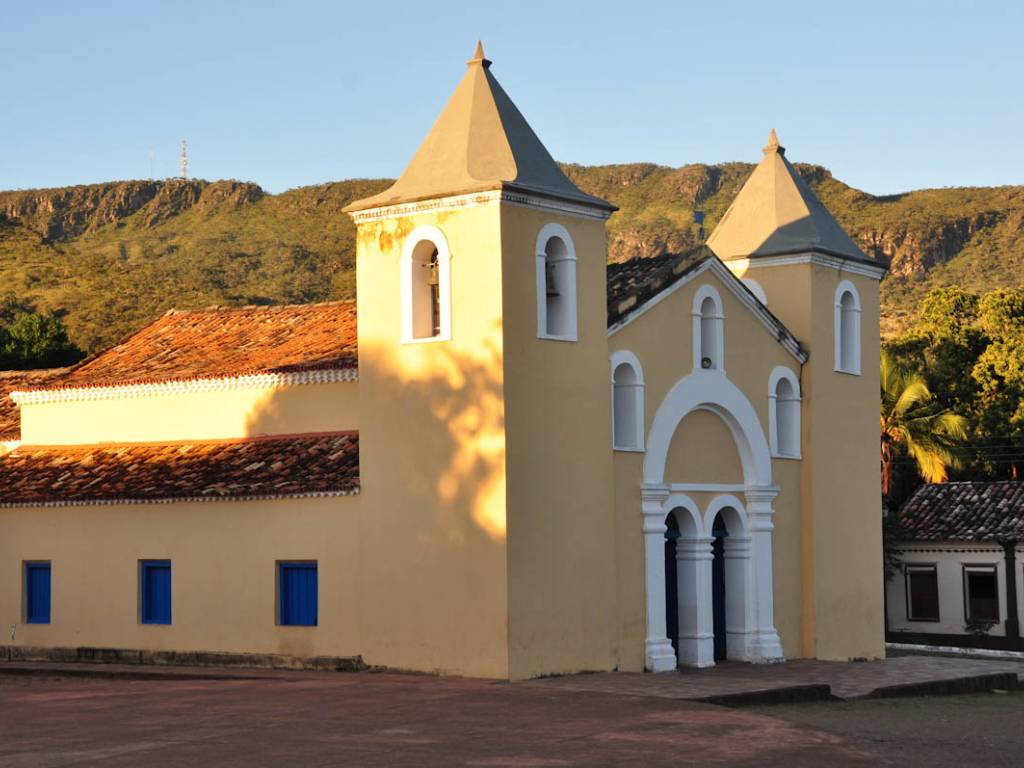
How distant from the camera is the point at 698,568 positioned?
22594 millimetres

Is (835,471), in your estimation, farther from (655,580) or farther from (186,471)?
(186,471)

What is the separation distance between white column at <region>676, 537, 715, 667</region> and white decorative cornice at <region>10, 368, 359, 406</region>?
5.19 metres

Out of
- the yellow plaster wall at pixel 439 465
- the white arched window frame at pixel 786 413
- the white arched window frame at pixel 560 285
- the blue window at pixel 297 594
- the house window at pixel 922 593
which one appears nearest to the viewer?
the yellow plaster wall at pixel 439 465

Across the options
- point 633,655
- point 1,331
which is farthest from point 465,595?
point 1,331

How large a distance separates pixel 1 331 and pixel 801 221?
89.8ft

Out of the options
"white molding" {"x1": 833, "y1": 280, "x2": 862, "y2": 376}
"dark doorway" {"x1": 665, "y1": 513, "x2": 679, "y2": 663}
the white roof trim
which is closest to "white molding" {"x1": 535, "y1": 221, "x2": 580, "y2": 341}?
the white roof trim

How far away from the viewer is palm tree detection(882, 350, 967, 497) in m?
42.0

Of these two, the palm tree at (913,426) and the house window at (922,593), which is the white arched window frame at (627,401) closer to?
the house window at (922,593)

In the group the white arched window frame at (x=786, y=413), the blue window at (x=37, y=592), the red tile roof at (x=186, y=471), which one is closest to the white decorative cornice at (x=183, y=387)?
the red tile roof at (x=186, y=471)

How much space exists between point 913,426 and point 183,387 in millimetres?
24009

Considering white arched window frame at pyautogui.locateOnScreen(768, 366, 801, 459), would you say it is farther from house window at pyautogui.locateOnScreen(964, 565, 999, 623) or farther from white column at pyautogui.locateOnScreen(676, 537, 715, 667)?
house window at pyautogui.locateOnScreen(964, 565, 999, 623)

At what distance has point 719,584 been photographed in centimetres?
2388

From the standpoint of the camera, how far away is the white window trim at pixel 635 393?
70.4 feet

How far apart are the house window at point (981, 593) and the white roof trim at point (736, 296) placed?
14.7 metres
